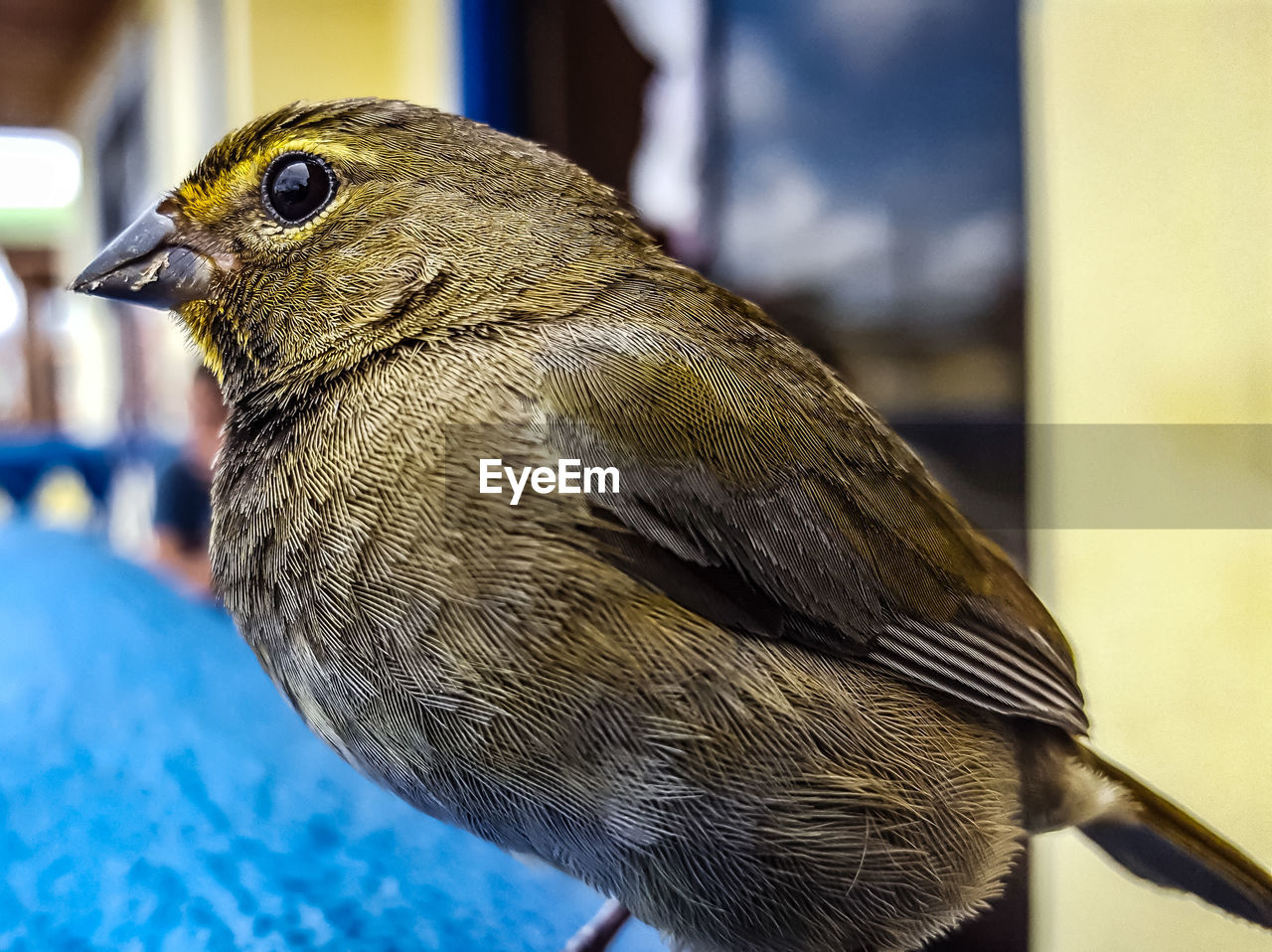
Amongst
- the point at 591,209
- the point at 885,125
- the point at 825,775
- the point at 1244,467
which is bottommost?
the point at 825,775

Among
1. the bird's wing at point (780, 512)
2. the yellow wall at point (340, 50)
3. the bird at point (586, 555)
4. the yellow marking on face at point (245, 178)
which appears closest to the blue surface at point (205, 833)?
the bird at point (586, 555)

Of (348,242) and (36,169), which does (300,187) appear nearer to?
(348,242)

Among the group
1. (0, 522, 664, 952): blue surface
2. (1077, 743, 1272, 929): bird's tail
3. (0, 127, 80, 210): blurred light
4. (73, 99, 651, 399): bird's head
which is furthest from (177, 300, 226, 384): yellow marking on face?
(1077, 743, 1272, 929): bird's tail

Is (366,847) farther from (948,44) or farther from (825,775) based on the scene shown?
(948,44)

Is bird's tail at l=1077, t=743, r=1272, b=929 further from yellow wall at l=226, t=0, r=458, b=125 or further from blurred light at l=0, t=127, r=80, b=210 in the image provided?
blurred light at l=0, t=127, r=80, b=210

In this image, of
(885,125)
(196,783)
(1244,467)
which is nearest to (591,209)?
(885,125)
